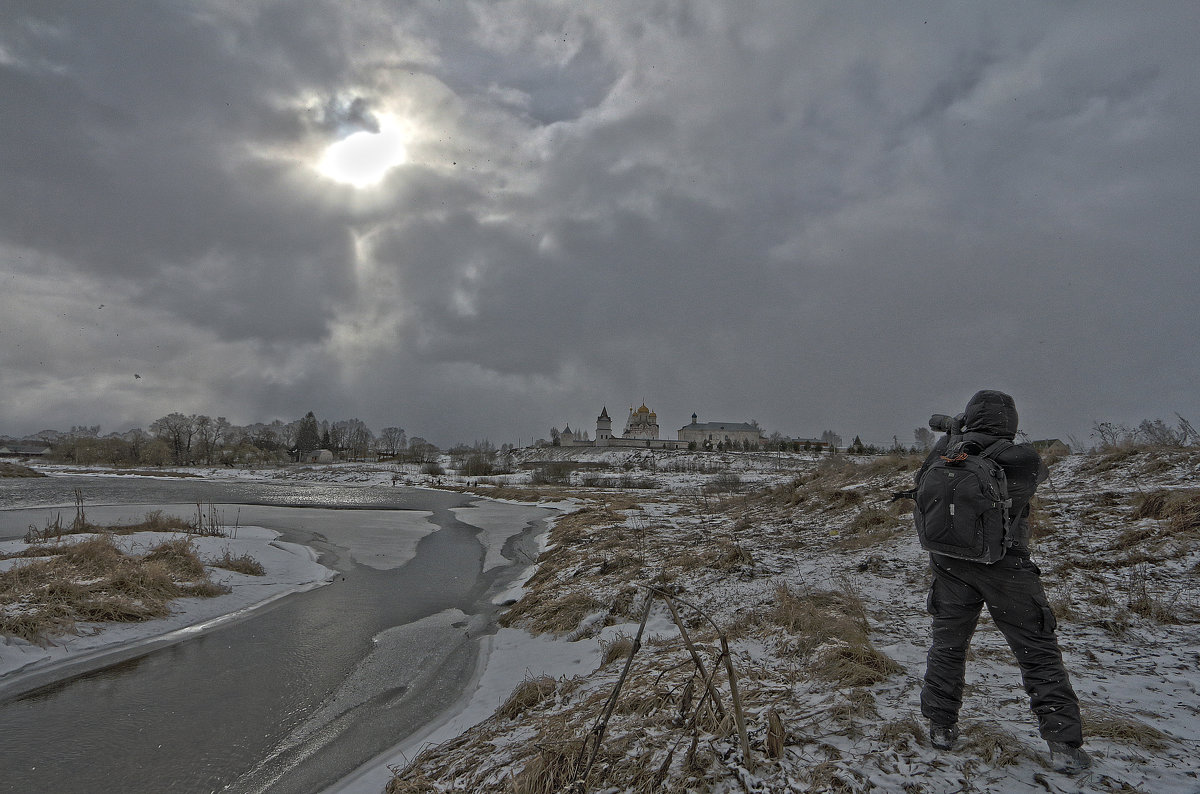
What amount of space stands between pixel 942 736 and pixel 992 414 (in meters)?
2.14

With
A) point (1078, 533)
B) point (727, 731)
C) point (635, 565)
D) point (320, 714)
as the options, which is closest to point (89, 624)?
point (320, 714)

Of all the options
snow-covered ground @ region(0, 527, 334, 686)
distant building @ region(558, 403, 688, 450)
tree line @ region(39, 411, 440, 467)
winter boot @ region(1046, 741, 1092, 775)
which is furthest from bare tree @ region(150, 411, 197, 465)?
winter boot @ region(1046, 741, 1092, 775)

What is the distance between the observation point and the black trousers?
3.13 meters

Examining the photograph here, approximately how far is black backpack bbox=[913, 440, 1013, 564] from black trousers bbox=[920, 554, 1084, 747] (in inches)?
7.0

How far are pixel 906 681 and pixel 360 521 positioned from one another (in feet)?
85.6

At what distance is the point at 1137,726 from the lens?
339 centimetres

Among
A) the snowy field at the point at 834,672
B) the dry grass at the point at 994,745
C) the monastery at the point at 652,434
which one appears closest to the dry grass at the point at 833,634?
the snowy field at the point at 834,672

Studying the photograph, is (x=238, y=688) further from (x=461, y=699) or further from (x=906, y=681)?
(x=906, y=681)

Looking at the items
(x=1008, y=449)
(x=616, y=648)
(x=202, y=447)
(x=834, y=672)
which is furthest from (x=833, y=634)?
(x=202, y=447)

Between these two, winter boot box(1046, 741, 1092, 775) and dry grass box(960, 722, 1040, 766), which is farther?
dry grass box(960, 722, 1040, 766)

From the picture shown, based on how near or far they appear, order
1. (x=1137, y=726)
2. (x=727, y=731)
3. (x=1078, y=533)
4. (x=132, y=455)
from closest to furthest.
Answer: (x=1137, y=726), (x=727, y=731), (x=1078, y=533), (x=132, y=455)

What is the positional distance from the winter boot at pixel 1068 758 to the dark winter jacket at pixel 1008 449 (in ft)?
3.54

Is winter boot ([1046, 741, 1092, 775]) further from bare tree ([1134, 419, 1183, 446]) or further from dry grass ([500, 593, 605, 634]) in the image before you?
bare tree ([1134, 419, 1183, 446])

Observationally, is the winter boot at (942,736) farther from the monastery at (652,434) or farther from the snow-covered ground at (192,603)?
the monastery at (652,434)
